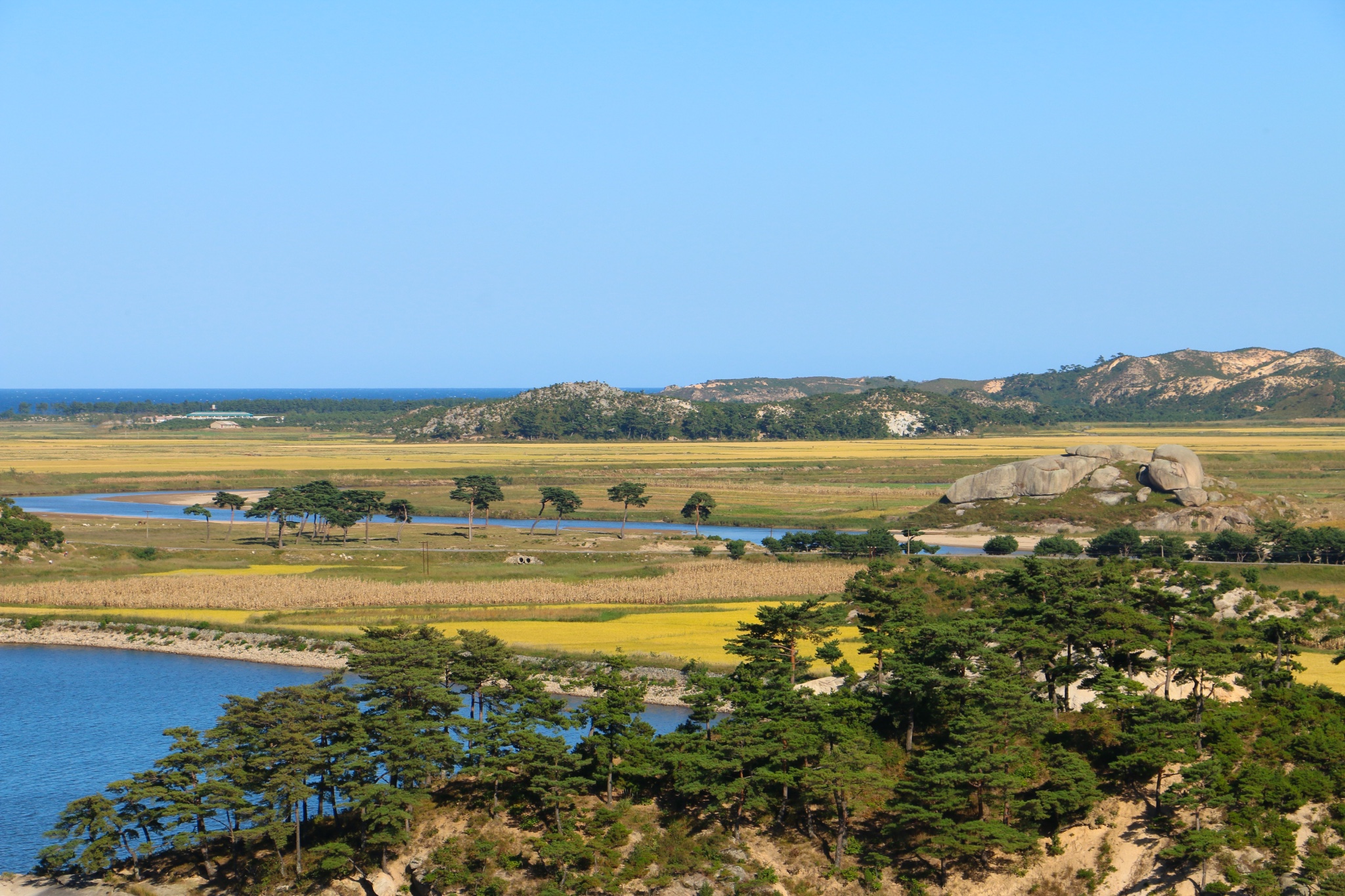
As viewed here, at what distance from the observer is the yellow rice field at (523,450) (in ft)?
451

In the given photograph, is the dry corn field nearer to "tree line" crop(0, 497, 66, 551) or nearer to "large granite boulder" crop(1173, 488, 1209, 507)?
"tree line" crop(0, 497, 66, 551)

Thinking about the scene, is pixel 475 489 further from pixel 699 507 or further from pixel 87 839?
pixel 87 839

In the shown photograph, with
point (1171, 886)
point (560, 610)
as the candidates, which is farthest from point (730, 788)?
point (560, 610)

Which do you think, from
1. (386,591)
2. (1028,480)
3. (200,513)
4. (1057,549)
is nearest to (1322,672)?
(1057,549)

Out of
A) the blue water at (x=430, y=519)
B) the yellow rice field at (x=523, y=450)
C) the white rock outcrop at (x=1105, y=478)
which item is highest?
the white rock outcrop at (x=1105, y=478)

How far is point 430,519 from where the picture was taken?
97812 mm

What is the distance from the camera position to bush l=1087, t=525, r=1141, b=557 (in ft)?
241

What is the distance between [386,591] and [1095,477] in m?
57.7

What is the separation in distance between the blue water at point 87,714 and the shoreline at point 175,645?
50 cm

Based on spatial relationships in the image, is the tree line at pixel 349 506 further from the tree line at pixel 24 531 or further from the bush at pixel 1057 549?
the bush at pixel 1057 549

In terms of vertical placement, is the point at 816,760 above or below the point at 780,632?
below

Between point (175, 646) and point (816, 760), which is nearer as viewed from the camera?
point (816, 760)

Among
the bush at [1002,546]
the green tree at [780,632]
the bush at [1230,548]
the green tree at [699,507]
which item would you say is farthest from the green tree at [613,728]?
the green tree at [699,507]

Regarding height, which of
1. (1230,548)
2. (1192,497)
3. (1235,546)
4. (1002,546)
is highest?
(1192,497)
